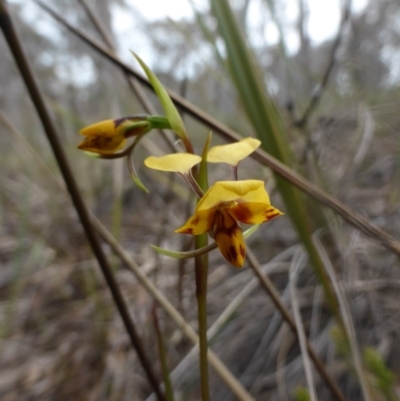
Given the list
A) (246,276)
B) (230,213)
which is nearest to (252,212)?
(230,213)

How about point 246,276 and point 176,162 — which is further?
point 246,276

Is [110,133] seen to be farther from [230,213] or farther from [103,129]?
[230,213]

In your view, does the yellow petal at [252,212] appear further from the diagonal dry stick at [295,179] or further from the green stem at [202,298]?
the diagonal dry stick at [295,179]

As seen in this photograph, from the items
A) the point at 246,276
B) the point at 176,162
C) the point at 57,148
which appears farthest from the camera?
the point at 246,276

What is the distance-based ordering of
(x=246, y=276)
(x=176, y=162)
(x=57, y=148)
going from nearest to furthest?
1. (x=176, y=162)
2. (x=57, y=148)
3. (x=246, y=276)

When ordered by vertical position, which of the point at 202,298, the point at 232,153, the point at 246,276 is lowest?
the point at 246,276

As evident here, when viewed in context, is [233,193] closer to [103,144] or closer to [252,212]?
[252,212]

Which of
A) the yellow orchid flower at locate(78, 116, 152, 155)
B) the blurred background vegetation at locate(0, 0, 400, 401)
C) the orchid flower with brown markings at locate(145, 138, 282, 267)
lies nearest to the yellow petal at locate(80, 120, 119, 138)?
the yellow orchid flower at locate(78, 116, 152, 155)

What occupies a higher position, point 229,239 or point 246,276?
point 229,239
